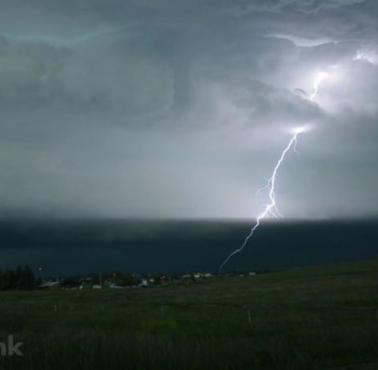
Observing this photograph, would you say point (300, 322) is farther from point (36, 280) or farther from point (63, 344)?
point (36, 280)

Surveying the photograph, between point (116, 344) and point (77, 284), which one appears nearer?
point (116, 344)

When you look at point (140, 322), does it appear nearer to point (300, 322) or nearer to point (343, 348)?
point (300, 322)

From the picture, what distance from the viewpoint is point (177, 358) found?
41.3 feet

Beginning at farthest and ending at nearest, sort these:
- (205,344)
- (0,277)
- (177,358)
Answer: (0,277) < (205,344) < (177,358)

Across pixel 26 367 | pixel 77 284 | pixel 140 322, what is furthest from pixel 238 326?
pixel 77 284

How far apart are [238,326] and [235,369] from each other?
1238 centimetres

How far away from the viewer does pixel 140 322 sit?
3125 cm

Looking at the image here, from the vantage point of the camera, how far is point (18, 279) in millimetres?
125562

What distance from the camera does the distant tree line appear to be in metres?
123

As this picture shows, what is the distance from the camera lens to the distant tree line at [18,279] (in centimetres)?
12262

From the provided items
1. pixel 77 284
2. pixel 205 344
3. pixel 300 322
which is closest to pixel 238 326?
pixel 300 322

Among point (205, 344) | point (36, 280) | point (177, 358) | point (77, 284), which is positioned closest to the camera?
point (177, 358)

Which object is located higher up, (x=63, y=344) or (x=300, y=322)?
(x=63, y=344)

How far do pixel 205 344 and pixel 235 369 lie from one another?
1.93 m
